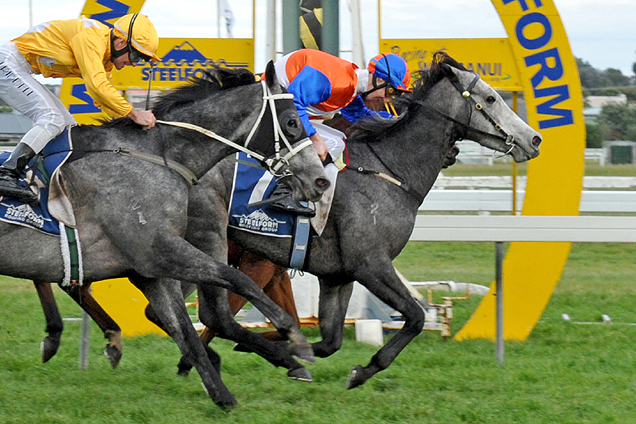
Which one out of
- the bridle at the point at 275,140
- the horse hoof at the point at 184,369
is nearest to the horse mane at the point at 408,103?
the bridle at the point at 275,140

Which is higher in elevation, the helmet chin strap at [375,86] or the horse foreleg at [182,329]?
the helmet chin strap at [375,86]

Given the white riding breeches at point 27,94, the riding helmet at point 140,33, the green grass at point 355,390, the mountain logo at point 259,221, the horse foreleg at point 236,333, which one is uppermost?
the riding helmet at point 140,33

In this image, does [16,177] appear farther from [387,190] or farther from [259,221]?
[387,190]

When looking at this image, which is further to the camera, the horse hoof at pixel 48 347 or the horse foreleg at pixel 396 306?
the horse hoof at pixel 48 347

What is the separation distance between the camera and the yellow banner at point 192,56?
6.44 meters

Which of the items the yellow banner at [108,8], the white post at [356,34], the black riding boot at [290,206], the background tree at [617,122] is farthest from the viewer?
the background tree at [617,122]

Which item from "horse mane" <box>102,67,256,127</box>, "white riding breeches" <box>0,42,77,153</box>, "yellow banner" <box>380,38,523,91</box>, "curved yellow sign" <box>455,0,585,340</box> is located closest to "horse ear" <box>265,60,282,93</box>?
"horse mane" <box>102,67,256,127</box>

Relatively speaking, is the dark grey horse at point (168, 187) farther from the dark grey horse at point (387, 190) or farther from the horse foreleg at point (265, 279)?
the horse foreleg at point (265, 279)

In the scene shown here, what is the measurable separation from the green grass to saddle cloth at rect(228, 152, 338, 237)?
0.89 metres

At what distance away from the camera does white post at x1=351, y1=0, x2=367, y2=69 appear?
6.40m

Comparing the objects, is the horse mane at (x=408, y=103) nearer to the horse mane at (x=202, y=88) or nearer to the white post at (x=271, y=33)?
the horse mane at (x=202, y=88)

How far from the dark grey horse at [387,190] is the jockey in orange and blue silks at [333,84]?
171 mm

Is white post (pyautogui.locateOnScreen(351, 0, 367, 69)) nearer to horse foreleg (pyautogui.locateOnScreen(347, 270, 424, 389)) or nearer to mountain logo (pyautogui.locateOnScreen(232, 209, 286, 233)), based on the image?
mountain logo (pyautogui.locateOnScreen(232, 209, 286, 233))

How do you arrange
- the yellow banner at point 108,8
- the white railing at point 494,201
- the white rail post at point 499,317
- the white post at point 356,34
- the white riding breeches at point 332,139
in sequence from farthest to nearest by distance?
the white railing at point 494,201 → the white post at point 356,34 → the yellow banner at point 108,8 → the white rail post at point 499,317 → the white riding breeches at point 332,139
